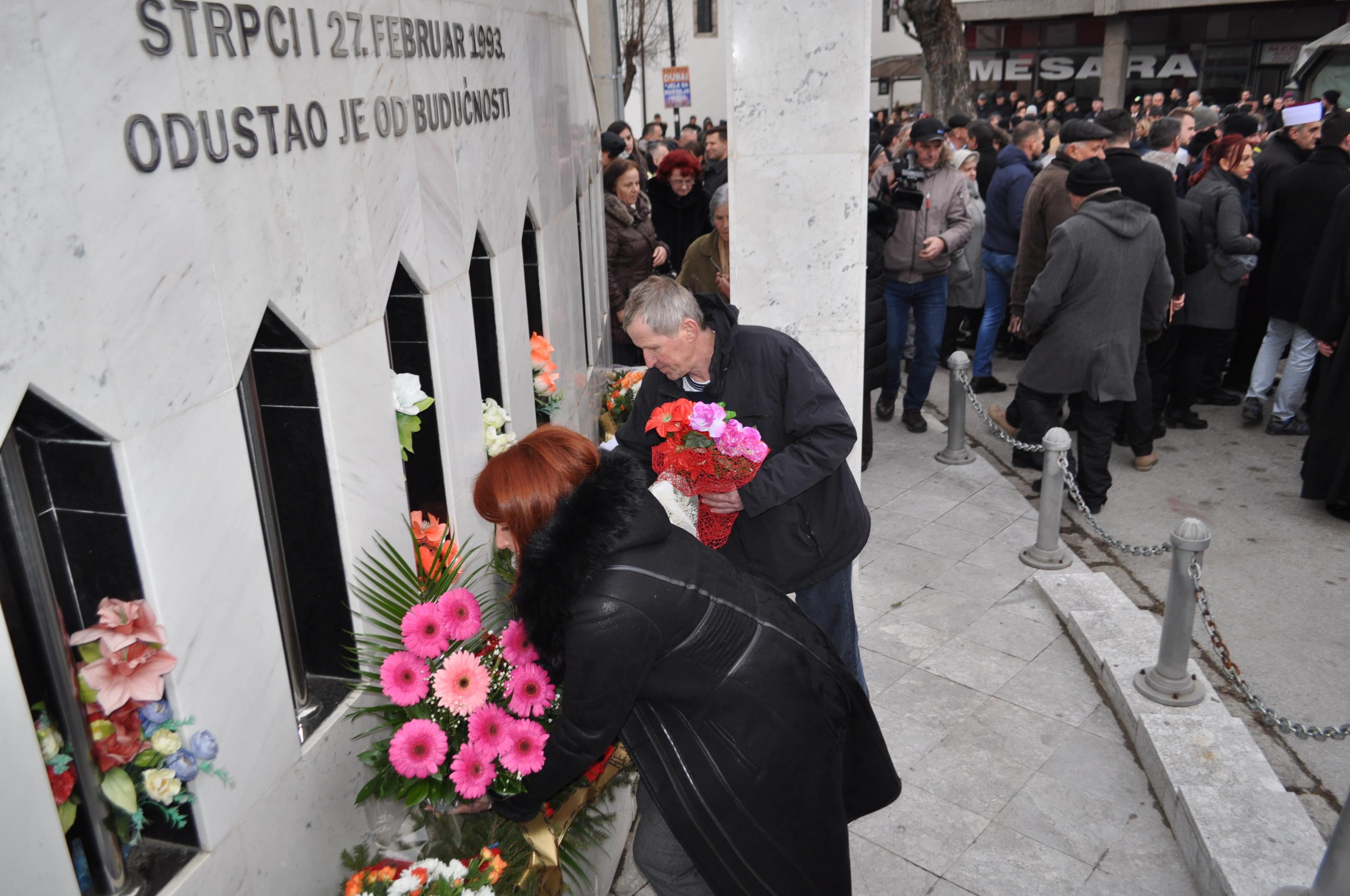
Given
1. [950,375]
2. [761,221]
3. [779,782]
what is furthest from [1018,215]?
[779,782]

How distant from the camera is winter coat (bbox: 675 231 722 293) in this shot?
22.2ft

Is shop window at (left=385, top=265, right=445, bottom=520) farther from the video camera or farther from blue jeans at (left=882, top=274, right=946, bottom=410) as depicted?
blue jeans at (left=882, top=274, right=946, bottom=410)

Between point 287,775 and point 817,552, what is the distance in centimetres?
204

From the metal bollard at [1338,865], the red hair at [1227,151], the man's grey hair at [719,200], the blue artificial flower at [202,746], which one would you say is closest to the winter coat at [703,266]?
the man's grey hair at [719,200]

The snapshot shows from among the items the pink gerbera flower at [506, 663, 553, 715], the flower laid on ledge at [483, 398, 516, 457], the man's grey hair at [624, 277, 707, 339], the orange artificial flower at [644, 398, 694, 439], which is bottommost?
the pink gerbera flower at [506, 663, 553, 715]

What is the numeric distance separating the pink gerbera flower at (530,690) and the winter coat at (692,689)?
9cm

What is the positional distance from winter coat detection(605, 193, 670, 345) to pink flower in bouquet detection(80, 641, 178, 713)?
639cm

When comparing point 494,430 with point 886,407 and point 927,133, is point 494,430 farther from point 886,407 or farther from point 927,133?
point 886,407

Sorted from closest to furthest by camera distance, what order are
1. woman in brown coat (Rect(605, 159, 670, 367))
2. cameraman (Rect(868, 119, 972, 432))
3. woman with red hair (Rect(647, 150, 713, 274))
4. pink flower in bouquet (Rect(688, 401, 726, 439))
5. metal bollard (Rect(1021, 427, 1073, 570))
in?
pink flower in bouquet (Rect(688, 401, 726, 439)) → metal bollard (Rect(1021, 427, 1073, 570)) → cameraman (Rect(868, 119, 972, 432)) → woman in brown coat (Rect(605, 159, 670, 367)) → woman with red hair (Rect(647, 150, 713, 274))

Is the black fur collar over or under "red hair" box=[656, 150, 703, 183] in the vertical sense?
under

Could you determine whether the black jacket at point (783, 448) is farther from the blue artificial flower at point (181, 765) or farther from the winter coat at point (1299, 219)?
the winter coat at point (1299, 219)

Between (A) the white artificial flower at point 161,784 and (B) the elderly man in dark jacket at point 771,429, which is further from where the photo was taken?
(B) the elderly man in dark jacket at point 771,429

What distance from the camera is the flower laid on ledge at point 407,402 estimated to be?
9.95 ft

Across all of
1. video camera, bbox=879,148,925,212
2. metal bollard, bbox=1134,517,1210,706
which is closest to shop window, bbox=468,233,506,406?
metal bollard, bbox=1134,517,1210,706
